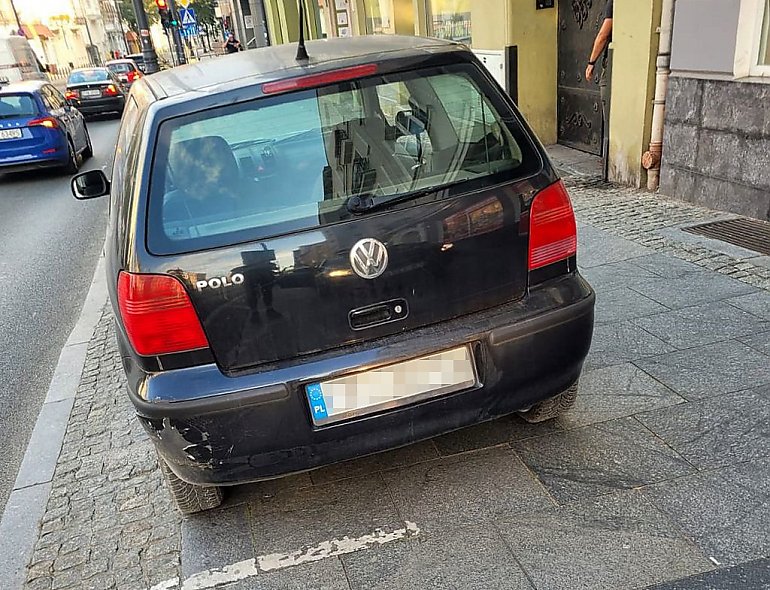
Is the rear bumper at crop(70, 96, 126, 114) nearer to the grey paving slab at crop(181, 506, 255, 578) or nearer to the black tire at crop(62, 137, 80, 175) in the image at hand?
the black tire at crop(62, 137, 80, 175)

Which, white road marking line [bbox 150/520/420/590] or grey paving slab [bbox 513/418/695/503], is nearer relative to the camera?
white road marking line [bbox 150/520/420/590]

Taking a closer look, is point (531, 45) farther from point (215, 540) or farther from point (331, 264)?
point (215, 540)

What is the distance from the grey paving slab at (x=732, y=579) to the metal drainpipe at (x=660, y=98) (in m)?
4.93

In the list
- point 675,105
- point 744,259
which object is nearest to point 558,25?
point 675,105

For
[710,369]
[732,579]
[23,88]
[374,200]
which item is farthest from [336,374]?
[23,88]

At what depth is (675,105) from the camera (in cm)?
614

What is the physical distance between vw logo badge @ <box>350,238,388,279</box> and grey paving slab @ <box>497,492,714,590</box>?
1089 mm

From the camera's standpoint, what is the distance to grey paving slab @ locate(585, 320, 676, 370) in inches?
145

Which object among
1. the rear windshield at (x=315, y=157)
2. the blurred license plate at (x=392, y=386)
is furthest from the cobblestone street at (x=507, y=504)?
the rear windshield at (x=315, y=157)

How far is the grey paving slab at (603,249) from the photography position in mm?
5117

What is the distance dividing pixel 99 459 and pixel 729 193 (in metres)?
5.12

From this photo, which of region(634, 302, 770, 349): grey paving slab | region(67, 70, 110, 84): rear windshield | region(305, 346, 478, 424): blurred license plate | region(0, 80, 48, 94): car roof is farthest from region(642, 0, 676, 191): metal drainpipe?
region(67, 70, 110, 84): rear windshield

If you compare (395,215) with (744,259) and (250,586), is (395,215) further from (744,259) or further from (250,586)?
(744,259)

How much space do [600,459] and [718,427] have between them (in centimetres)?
58
